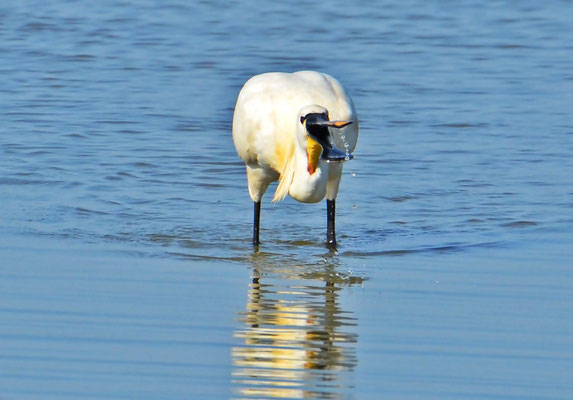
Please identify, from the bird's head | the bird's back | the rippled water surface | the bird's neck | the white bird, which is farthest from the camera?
the bird's back

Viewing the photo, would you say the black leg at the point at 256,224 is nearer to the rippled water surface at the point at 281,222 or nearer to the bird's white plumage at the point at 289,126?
the rippled water surface at the point at 281,222

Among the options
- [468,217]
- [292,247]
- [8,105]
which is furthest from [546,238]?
[8,105]

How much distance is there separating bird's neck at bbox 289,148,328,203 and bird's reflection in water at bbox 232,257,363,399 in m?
0.49

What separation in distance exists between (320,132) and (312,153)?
0.61 feet

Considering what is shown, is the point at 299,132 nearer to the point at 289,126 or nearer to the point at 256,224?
the point at 289,126

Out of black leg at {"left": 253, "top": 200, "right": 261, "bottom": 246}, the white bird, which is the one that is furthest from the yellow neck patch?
black leg at {"left": 253, "top": 200, "right": 261, "bottom": 246}

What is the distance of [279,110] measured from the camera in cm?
842

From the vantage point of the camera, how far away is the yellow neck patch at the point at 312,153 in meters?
8.02

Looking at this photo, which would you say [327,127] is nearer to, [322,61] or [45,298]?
[45,298]

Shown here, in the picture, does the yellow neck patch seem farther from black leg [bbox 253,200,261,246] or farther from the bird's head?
black leg [bbox 253,200,261,246]

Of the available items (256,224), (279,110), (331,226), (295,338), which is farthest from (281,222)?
(295,338)

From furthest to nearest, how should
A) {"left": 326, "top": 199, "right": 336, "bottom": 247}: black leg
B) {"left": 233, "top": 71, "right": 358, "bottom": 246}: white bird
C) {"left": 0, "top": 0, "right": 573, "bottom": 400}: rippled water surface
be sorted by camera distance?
{"left": 326, "top": 199, "right": 336, "bottom": 247}: black leg < {"left": 233, "top": 71, "right": 358, "bottom": 246}: white bird < {"left": 0, "top": 0, "right": 573, "bottom": 400}: rippled water surface

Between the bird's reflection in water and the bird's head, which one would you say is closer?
the bird's reflection in water

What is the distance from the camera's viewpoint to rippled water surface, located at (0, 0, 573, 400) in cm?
592
